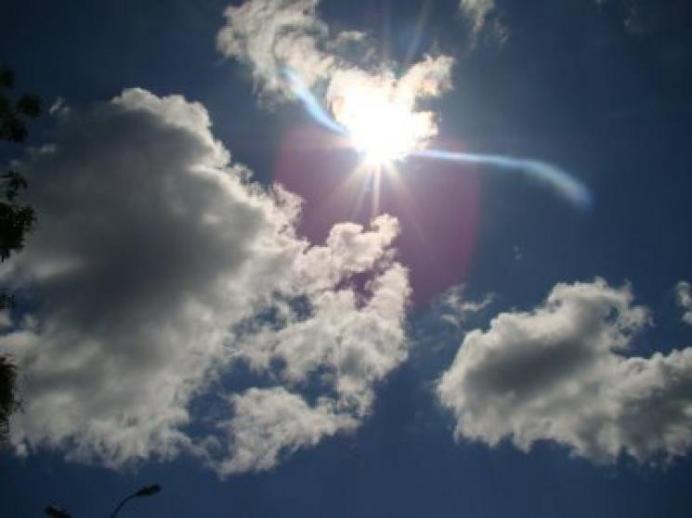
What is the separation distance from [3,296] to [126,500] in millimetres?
11237

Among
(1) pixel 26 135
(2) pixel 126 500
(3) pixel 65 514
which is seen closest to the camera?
(1) pixel 26 135

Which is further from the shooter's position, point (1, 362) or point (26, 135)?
point (26, 135)

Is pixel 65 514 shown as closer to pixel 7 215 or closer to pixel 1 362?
pixel 1 362

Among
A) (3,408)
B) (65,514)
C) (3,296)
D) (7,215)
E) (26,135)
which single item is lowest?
(65,514)

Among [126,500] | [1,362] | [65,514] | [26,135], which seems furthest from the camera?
[126,500]

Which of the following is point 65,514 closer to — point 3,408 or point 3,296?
point 3,408

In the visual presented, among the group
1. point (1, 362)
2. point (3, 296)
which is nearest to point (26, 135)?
point (3, 296)

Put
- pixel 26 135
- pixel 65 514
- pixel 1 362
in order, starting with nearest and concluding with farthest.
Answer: pixel 1 362 < pixel 26 135 < pixel 65 514

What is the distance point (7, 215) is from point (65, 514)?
10.1 metres

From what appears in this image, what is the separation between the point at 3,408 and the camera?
19625 millimetres

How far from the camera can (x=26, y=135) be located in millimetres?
20906

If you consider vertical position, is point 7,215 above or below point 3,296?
above

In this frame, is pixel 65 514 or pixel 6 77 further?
pixel 65 514

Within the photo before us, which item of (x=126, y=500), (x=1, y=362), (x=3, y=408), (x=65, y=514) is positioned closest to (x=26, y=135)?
(x=1, y=362)
